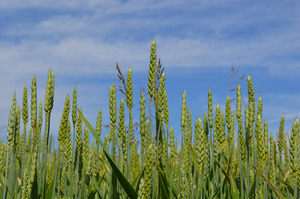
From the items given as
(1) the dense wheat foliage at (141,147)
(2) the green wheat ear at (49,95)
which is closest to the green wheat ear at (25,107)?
(1) the dense wheat foliage at (141,147)

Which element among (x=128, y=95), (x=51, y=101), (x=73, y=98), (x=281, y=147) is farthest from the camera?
(x=281, y=147)

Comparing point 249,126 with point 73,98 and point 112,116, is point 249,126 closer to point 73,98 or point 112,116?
point 112,116

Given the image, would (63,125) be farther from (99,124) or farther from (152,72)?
(152,72)

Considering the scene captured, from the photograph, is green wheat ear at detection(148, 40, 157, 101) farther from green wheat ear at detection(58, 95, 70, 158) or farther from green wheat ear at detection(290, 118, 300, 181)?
green wheat ear at detection(290, 118, 300, 181)

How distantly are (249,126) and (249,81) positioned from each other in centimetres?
45

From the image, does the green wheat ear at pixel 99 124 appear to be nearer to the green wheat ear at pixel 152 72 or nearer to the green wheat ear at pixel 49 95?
the green wheat ear at pixel 49 95

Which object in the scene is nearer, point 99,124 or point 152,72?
point 152,72

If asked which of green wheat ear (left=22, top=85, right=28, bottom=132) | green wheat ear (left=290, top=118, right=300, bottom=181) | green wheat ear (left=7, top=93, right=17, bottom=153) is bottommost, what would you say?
green wheat ear (left=290, top=118, right=300, bottom=181)

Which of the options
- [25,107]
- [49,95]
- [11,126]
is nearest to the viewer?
[49,95]

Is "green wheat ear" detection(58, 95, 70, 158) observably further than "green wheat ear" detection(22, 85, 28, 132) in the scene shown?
No

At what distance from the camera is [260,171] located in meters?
3.18

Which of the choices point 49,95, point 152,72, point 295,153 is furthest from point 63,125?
point 295,153

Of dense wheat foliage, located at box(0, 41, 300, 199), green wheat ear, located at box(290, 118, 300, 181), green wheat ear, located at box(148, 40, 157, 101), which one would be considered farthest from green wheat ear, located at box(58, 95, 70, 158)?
green wheat ear, located at box(290, 118, 300, 181)

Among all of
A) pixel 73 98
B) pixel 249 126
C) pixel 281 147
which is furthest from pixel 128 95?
pixel 281 147
